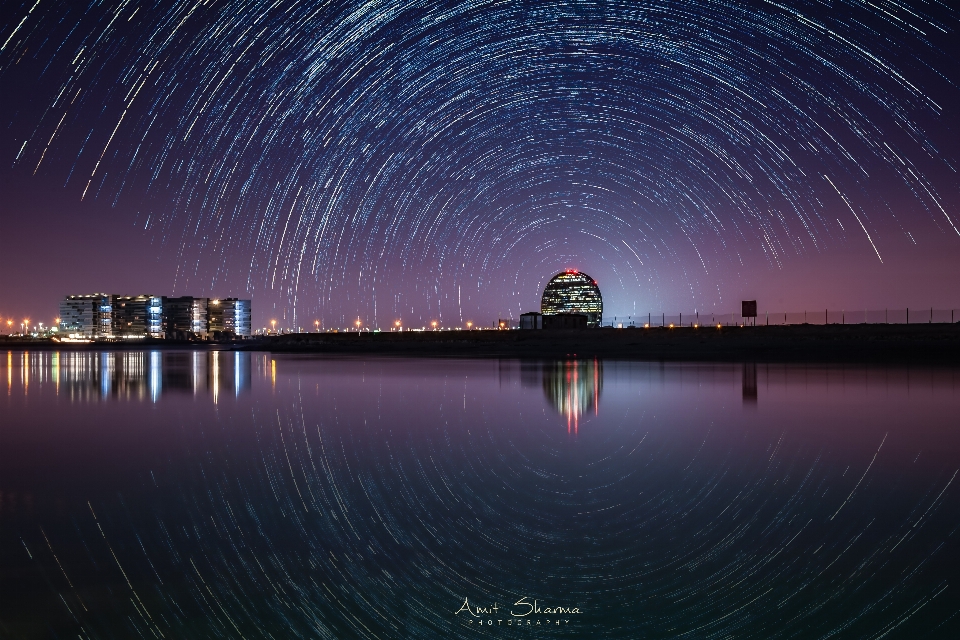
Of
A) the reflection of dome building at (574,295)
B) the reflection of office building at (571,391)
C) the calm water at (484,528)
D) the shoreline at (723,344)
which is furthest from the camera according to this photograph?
the reflection of dome building at (574,295)

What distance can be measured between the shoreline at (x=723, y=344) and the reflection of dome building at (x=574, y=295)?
9811 cm

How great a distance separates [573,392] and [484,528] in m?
17.2

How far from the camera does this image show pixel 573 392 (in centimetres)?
2511

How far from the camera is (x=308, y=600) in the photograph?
20.4 ft

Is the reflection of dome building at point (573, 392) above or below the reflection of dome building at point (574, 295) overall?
below

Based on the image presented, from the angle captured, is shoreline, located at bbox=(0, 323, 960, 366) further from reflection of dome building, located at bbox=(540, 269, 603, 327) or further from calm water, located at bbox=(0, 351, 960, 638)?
reflection of dome building, located at bbox=(540, 269, 603, 327)

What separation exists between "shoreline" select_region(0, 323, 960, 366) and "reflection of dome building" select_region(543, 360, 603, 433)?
1979cm

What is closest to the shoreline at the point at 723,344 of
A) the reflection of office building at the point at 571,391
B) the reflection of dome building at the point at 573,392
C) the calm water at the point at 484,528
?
the reflection of office building at the point at 571,391

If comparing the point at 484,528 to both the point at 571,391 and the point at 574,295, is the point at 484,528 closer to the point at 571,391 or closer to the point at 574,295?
the point at 571,391

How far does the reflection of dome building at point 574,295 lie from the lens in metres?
194

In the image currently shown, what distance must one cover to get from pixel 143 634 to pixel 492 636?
255cm

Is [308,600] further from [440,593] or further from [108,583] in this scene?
[108,583]

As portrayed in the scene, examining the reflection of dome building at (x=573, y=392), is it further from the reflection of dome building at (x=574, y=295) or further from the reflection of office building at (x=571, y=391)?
the reflection of dome building at (x=574, y=295)

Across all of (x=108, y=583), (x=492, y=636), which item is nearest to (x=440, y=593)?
(x=492, y=636)
